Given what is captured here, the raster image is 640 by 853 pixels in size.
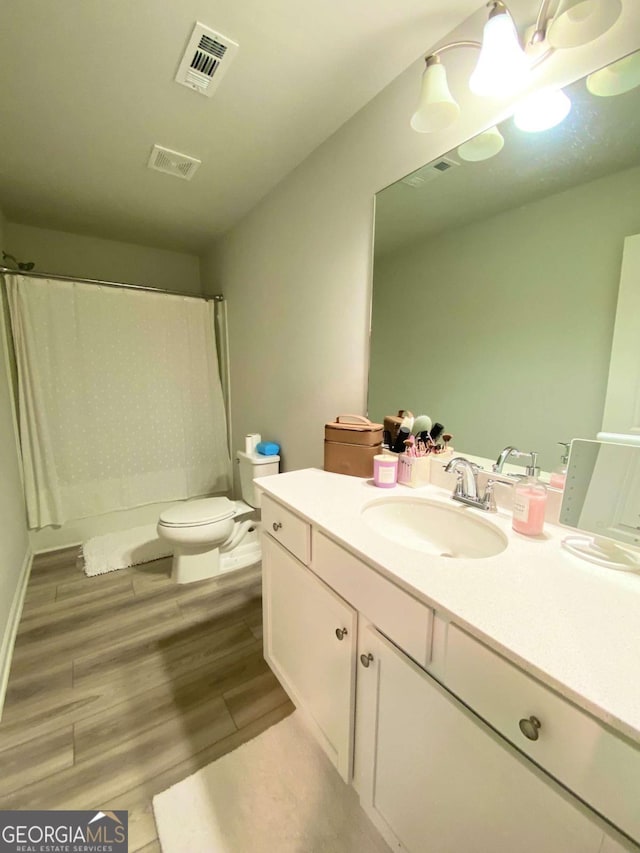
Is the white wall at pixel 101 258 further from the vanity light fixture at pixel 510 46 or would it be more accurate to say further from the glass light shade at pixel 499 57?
the glass light shade at pixel 499 57

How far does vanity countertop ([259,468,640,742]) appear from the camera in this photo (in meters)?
0.48

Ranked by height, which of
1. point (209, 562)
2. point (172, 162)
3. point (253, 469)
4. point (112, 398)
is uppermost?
point (172, 162)

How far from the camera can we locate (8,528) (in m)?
1.77

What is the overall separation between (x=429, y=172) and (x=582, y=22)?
0.50 metres

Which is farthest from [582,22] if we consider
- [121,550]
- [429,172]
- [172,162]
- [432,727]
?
[121,550]

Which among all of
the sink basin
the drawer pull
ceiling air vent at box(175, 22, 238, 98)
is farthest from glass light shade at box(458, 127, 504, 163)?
the drawer pull

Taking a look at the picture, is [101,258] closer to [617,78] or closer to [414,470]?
[414,470]

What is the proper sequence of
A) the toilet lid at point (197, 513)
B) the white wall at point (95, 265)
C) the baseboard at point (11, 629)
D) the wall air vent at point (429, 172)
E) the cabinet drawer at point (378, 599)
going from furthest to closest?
the white wall at point (95, 265) → the toilet lid at point (197, 513) → the baseboard at point (11, 629) → the wall air vent at point (429, 172) → the cabinet drawer at point (378, 599)

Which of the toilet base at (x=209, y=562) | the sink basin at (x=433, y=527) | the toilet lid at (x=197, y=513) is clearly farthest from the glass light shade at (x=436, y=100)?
the toilet base at (x=209, y=562)

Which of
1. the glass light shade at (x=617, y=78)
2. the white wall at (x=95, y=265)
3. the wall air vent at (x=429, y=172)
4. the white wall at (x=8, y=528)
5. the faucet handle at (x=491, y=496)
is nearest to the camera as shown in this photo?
the glass light shade at (x=617, y=78)

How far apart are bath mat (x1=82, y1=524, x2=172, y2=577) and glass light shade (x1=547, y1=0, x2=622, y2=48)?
2.58 meters

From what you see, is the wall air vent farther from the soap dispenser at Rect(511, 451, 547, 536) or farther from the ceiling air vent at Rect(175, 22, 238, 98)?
the soap dispenser at Rect(511, 451, 547, 536)

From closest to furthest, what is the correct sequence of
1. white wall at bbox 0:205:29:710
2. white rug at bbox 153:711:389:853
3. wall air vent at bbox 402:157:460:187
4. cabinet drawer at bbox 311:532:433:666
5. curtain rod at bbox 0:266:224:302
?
cabinet drawer at bbox 311:532:433:666 → white rug at bbox 153:711:389:853 → wall air vent at bbox 402:157:460:187 → white wall at bbox 0:205:29:710 → curtain rod at bbox 0:266:224:302

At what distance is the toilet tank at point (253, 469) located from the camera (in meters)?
2.17
